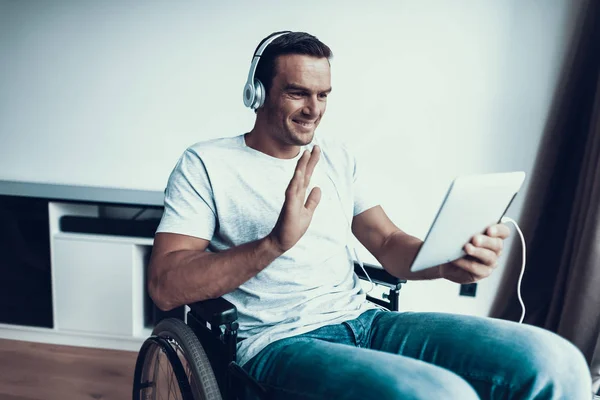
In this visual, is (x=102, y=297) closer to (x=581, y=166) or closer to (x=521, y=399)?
(x=521, y=399)

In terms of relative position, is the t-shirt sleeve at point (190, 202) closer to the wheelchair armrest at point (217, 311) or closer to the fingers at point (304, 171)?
the wheelchair armrest at point (217, 311)

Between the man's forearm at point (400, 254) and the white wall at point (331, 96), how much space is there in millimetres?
900

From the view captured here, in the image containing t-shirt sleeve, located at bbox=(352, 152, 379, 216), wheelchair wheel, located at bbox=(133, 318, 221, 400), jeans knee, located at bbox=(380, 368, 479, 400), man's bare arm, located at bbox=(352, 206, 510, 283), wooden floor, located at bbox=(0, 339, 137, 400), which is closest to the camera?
jeans knee, located at bbox=(380, 368, 479, 400)

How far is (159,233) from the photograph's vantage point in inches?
42.3

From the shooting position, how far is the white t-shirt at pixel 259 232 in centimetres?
108

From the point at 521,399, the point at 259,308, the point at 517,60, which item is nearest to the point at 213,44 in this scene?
the point at 517,60

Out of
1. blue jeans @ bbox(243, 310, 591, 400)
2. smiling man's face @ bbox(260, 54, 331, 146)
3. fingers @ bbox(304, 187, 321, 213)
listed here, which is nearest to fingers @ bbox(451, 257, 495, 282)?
Answer: blue jeans @ bbox(243, 310, 591, 400)

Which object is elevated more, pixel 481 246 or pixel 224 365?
pixel 481 246

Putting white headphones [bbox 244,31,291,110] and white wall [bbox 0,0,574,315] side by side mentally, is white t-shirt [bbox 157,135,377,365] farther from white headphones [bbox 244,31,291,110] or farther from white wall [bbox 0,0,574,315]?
white wall [bbox 0,0,574,315]

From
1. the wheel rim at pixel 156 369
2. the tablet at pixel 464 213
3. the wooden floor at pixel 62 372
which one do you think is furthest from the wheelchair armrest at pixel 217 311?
the wooden floor at pixel 62 372

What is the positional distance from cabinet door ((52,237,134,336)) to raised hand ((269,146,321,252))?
1214mm

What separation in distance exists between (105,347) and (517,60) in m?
2.09

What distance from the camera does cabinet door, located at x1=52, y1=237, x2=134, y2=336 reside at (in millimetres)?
1982

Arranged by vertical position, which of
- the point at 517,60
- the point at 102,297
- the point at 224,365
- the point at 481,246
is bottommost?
the point at 102,297
